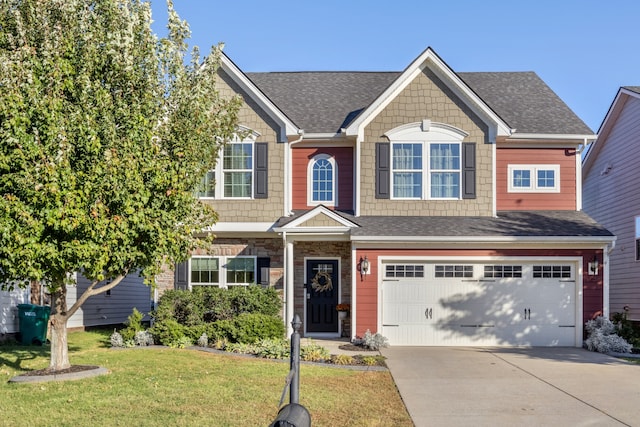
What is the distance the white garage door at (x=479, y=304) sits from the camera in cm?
1641

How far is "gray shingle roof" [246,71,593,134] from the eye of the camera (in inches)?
713

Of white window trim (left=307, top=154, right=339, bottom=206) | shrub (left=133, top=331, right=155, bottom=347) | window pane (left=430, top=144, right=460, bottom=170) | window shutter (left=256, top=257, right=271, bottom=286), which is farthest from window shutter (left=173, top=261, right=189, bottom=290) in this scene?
window pane (left=430, top=144, right=460, bottom=170)

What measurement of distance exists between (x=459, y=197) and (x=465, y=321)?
3.24 m

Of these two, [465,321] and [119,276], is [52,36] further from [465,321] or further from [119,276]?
[465,321]

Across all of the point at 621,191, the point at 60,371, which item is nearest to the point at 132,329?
the point at 60,371

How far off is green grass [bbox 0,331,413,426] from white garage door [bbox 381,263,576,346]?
4781mm

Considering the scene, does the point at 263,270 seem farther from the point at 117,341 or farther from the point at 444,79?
the point at 444,79

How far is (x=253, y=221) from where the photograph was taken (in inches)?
681

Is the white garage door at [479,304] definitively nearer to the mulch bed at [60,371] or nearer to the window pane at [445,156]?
the window pane at [445,156]

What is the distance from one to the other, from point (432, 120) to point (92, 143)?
9.93 meters

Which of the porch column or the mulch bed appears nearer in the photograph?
the mulch bed

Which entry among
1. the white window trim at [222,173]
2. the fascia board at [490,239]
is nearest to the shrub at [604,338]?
the fascia board at [490,239]

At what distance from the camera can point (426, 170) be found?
57.0 feet

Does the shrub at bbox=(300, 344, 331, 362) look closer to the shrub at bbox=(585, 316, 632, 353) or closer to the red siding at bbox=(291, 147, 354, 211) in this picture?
the red siding at bbox=(291, 147, 354, 211)
